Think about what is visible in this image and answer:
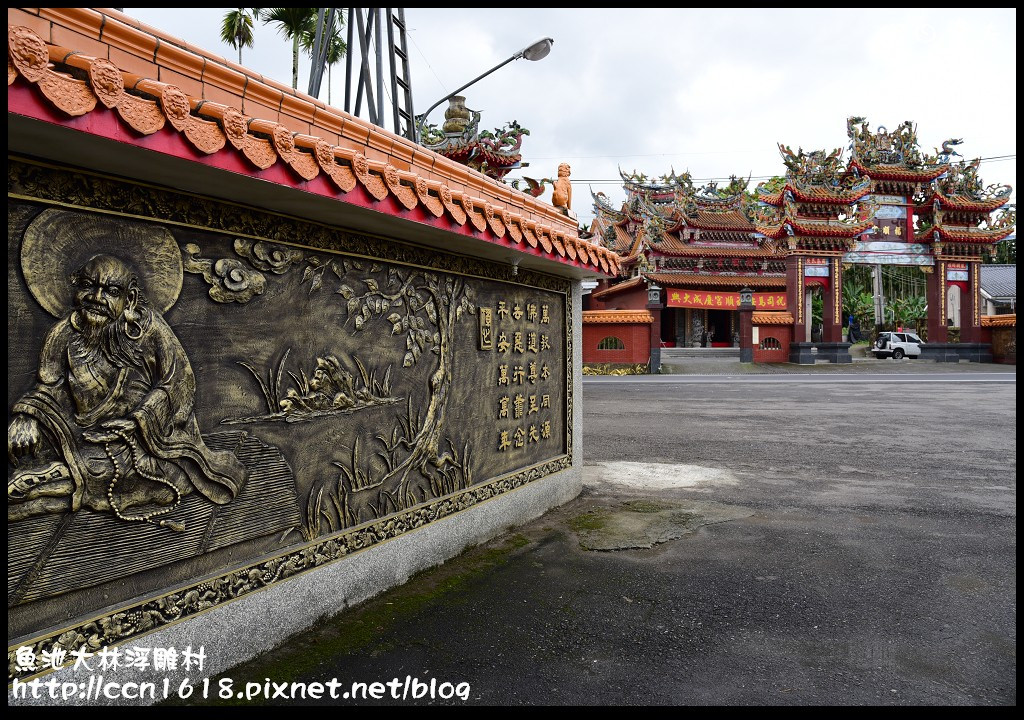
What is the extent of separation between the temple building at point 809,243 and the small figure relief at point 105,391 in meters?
25.1

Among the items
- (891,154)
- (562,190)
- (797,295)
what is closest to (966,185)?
(891,154)

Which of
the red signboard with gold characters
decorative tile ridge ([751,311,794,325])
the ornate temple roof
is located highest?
the ornate temple roof

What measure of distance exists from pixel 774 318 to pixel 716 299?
17.1 feet

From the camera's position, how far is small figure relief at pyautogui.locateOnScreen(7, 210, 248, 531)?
2248 mm

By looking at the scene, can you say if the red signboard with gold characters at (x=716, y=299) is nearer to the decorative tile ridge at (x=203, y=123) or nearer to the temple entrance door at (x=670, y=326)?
the temple entrance door at (x=670, y=326)

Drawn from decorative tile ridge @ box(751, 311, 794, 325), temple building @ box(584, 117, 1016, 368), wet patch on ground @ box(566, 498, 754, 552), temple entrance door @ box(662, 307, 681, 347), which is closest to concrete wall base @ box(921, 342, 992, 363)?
temple building @ box(584, 117, 1016, 368)

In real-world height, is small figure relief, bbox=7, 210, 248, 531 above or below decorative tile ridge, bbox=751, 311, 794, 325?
below

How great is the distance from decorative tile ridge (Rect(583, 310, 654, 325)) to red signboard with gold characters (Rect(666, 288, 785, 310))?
750 cm

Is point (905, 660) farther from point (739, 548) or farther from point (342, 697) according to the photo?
point (342, 697)

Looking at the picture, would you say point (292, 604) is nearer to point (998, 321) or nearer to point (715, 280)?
point (715, 280)

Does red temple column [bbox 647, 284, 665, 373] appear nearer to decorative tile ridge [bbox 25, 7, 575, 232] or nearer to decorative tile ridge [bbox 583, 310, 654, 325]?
decorative tile ridge [bbox 583, 310, 654, 325]

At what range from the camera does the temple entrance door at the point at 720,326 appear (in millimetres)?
37772

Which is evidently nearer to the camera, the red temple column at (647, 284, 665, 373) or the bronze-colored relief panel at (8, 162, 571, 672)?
the bronze-colored relief panel at (8, 162, 571, 672)

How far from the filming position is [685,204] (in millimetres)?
35375
